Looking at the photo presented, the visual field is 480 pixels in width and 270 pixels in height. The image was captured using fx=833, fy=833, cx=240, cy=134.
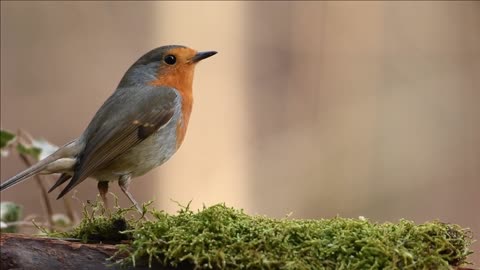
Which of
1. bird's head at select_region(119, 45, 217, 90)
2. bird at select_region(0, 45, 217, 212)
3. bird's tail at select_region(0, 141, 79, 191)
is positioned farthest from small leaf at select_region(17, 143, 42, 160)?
bird's head at select_region(119, 45, 217, 90)

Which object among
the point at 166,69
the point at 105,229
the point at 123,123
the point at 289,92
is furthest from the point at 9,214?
the point at 289,92

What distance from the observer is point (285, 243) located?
2.57m

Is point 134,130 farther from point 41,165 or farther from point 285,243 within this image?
point 285,243

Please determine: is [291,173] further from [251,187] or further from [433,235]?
[433,235]

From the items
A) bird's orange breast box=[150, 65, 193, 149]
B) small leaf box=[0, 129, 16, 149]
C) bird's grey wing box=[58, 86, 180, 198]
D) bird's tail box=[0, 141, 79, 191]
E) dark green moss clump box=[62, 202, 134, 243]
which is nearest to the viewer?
dark green moss clump box=[62, 202, 134, 243]

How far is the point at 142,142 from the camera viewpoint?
3.76 meters

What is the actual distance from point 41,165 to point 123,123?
1.51 feet

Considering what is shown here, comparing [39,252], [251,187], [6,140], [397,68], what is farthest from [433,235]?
[397,68]

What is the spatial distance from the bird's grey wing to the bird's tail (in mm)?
53

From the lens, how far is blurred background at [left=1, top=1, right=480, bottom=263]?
8281 millimetres

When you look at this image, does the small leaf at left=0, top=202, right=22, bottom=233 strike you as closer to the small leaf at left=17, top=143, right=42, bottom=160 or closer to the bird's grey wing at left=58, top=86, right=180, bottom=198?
the small leaf at left=17, top=143, right=42, bottom=160

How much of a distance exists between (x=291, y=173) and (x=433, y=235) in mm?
5782

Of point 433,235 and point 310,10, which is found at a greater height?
point 310,10

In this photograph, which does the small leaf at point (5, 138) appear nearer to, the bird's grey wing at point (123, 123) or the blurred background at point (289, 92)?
the bird's grey wing at point (123, 123)
